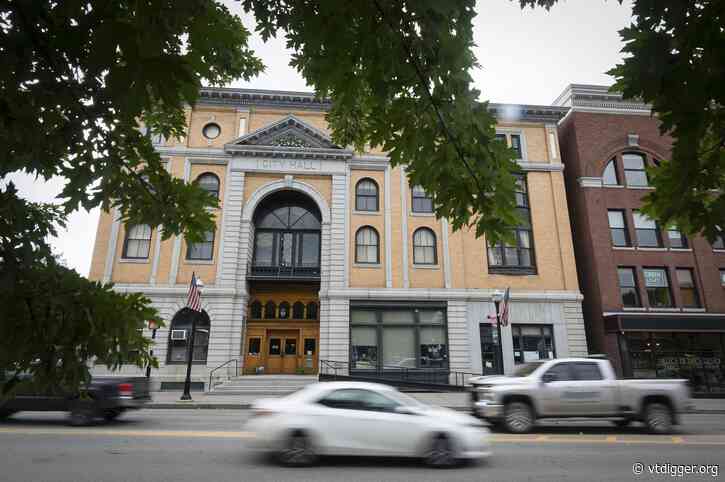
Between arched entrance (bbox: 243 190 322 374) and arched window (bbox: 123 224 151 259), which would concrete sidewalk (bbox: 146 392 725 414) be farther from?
arched window (bbox: 123 224 151 259)

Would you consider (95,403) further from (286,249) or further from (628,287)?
(628,287)

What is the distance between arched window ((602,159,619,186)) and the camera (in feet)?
80.8

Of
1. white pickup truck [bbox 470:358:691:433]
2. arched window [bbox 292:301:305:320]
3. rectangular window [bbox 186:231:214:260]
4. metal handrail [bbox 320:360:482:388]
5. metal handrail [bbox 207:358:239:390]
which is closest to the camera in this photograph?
white pickup truck [bbox 470:358:691:433]

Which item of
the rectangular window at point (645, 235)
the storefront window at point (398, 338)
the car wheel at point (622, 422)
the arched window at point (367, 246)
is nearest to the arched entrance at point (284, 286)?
the arched window at point (367, 246)

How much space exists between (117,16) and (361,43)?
1.36 meters

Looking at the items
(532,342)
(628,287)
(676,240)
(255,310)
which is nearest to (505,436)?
(532,342)

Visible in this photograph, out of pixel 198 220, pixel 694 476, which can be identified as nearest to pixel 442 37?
pixel 198 220

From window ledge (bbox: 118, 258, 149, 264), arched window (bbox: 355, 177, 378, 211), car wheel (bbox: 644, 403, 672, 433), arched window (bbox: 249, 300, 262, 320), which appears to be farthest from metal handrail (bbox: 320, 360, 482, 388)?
car wheel (bbox: 644, 403, 672, 433)

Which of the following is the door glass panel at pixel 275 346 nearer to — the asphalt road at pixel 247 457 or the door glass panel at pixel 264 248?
the door glass panel at pixel 264 248

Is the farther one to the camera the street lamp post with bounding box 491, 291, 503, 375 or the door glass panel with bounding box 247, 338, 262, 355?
the door glass panel with bounding box 247, 338, 262, 355

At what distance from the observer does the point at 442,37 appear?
2623 mm

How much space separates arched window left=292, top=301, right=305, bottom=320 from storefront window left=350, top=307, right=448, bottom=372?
3.85m

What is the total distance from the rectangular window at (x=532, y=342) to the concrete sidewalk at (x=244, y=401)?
4597 mm

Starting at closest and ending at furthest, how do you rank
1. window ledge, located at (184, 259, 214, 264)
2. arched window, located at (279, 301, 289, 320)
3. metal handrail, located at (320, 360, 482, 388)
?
metal handrail, located at (320, 360, 482, 388), window ledge, located at (184, 259, 214, 264), arched window, located at (279, 301, 289, 320)
